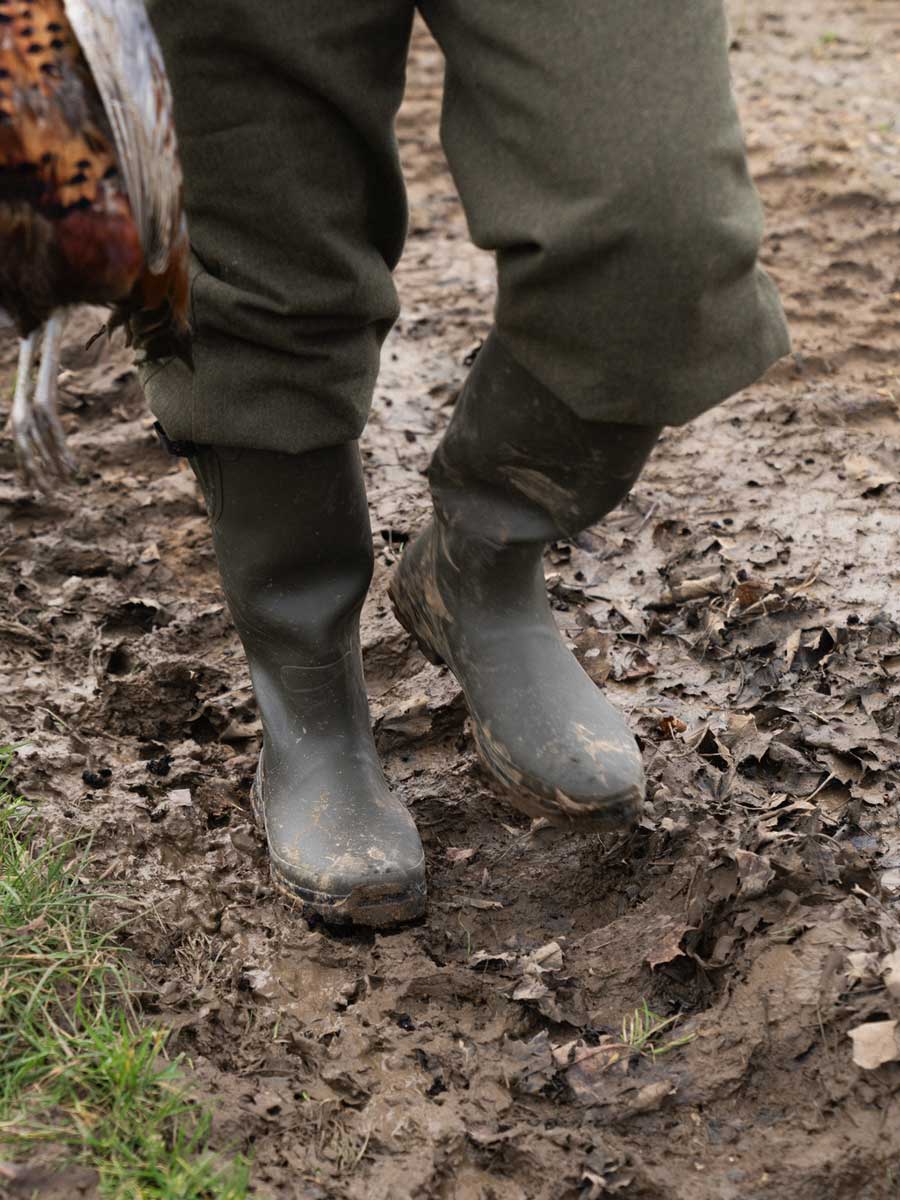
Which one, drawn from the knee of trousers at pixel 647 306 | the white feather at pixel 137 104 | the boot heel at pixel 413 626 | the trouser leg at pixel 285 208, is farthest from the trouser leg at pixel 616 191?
the boot heel at pixel 413 626

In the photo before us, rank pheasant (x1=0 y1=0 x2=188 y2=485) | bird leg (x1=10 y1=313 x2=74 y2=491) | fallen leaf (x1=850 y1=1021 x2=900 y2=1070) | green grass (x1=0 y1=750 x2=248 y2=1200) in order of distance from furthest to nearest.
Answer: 1. fallen leaf (x1=850 y1=1021 x2=900 y2=1070)
2. green grass (x1=0 y1=750 x2=248 y2=1200)
3. bird leg (x1=10 y1=313 x2=74 y2=491)
4. pheasant (x1=0 y1=0 x2=188 y2=485)

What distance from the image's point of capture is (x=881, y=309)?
3592 millimetres

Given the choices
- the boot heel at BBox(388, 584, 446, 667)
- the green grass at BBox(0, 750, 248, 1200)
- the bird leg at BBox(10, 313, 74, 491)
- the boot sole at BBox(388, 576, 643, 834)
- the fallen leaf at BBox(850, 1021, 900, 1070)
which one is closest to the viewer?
the bird leg at BBox(10, 313, 74, 491)

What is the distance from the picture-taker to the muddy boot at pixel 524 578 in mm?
1662

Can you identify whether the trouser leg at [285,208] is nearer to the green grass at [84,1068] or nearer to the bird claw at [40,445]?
the bird claw at [40,445]

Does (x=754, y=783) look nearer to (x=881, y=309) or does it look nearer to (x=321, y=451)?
(x=321, y=451)

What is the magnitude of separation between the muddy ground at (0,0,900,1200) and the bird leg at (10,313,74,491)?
0.79m

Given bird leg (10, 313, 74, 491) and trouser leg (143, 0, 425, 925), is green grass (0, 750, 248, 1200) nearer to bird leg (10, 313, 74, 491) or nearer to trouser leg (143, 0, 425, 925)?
trouser leg (143, 0, 425, 925)

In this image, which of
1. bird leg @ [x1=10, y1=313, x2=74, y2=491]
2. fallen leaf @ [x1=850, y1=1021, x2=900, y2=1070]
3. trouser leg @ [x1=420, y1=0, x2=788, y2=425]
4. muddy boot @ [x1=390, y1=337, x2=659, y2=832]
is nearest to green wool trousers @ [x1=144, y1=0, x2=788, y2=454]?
trouser leg @ [x1=420, y1=0, x2=788, y2=425]

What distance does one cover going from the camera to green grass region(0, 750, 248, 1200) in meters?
1.41

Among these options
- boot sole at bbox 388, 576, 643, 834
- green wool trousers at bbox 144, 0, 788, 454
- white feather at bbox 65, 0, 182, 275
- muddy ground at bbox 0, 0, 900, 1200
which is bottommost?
muddy ground at bbox 0, 0, 900, 1200

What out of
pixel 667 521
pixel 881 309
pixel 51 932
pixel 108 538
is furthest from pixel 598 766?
pixel 881 309

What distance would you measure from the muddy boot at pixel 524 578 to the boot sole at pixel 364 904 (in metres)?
0.23

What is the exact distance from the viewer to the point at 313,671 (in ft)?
6.57
